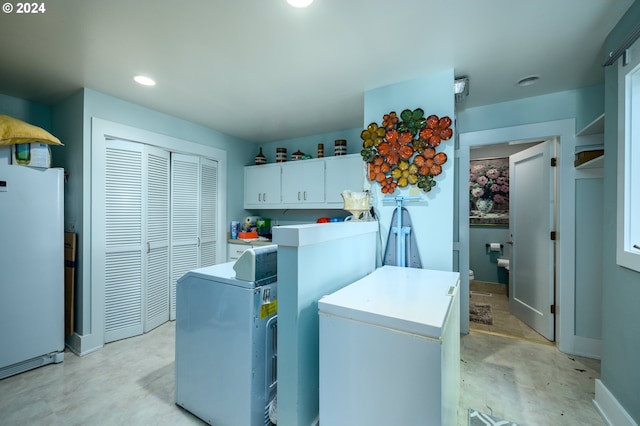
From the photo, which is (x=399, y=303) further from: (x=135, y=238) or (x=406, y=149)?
(x=135, y=238)

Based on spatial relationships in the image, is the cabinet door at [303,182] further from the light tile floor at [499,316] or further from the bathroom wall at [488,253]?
the bathroom wall at [488,253]

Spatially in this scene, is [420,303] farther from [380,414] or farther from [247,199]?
[247,199]

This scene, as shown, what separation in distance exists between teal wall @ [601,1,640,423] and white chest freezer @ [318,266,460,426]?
1122 millimetres

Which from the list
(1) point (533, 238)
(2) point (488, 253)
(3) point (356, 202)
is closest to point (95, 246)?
(3) point (356, 202)

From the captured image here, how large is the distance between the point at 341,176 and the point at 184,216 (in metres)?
2.06

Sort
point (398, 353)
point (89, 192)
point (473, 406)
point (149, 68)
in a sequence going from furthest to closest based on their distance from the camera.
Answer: point (89, 192), point (149, 68), point (473, 406), point (398, 353)

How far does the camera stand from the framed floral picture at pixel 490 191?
4434 mm

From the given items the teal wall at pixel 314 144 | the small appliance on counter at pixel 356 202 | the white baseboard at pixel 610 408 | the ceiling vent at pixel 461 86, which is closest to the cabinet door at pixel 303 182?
the teal wall at pixel 314 144

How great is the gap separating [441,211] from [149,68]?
262cm

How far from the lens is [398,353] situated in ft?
3.30

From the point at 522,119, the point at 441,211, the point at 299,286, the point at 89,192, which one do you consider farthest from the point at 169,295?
the point at 522,119

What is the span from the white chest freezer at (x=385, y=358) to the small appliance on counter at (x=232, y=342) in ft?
1.51

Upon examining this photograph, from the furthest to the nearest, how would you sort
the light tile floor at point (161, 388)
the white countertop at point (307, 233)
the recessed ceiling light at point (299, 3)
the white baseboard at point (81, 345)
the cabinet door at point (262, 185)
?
the cabinet door at point (262, 185) < the white baseboard at point (81, 345) < the light tile floor at point (161, 388) < the recessed ceiling light at point (299, 3) < the white countertop at point (307, 233)

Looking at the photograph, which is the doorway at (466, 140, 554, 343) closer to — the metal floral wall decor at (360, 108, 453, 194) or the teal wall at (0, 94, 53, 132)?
the metal floral wall decor at (360, 108, 453, 194)
